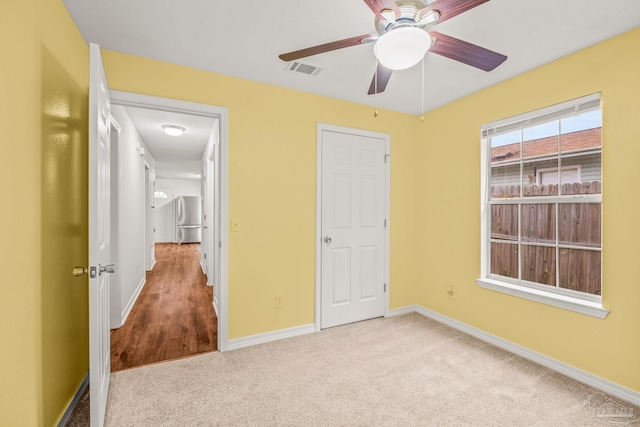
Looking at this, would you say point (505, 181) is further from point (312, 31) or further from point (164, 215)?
point (164, 215)

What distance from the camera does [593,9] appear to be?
68.8 inches

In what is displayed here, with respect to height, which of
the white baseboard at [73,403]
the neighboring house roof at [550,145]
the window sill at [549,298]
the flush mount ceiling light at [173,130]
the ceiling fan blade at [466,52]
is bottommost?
the white baseboard at [73,403]

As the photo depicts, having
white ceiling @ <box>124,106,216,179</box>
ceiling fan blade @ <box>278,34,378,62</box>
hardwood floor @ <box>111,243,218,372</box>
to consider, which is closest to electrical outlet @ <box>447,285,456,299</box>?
hardwood floor @ <box>111,243,218,372</box>

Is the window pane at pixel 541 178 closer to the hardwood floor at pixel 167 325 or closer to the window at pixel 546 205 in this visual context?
the window at pixel 546 205

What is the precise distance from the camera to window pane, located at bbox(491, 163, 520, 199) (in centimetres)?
277

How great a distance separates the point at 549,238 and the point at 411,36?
2.22m

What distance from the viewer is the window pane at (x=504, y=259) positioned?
2.81 meters

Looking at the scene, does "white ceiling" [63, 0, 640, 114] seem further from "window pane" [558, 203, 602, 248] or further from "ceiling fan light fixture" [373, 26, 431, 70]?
"window pane" [558, 203, 602, 248]

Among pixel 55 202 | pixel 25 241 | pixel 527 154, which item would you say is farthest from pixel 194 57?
pixel 527 154

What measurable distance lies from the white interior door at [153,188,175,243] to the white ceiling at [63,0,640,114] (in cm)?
945

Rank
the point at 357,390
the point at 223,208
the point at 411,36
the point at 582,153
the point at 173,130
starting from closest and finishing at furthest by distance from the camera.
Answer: the point at 411,36 < the point at 357,390 < the point at 582,153 < the point at 223,208 < the point at 173,130

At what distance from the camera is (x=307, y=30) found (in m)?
1.97

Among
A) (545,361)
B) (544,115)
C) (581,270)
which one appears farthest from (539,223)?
(545,361)

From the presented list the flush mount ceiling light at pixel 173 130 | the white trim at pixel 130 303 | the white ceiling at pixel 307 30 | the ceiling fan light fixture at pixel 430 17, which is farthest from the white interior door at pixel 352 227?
the flush mount ceiling light at pixel 173 130
